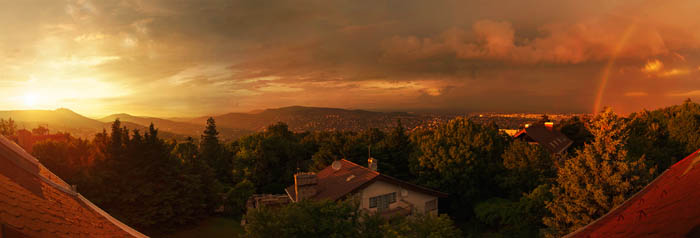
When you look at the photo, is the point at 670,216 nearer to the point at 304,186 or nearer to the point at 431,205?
the point at 304,186

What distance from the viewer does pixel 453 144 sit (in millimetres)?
38906

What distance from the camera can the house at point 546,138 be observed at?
53.5m

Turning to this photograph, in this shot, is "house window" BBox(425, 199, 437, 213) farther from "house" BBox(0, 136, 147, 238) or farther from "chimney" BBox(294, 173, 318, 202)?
"house" BBox(0, 136, 147, 238)

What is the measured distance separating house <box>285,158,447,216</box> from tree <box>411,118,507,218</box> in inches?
181

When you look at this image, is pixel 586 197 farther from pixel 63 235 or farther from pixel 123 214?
pixel 123 214

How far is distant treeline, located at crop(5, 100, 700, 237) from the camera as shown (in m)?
19.3

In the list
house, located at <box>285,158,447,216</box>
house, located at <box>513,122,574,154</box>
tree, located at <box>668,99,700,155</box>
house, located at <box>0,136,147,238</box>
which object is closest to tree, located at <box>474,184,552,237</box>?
house, located at <box>285,158,447,216</box>

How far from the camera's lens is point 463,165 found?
3716cm

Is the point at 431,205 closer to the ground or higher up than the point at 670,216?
closer to the ground

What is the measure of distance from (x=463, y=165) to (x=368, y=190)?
14.8 m

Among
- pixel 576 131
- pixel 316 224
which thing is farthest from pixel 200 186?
pixel 576 131

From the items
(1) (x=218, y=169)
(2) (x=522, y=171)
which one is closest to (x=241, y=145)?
(1) (x=218, y=169)

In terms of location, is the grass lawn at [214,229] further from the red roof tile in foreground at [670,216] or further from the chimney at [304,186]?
the red roof tile in foreground at [670,216]

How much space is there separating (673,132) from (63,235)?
236 feet
